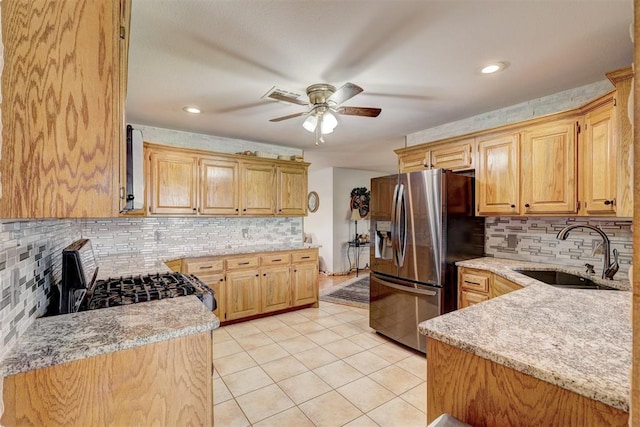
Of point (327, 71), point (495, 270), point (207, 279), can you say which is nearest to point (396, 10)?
point (327, 71)

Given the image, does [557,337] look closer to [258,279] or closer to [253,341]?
[253,341]

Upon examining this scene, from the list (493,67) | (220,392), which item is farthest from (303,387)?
(493,67)

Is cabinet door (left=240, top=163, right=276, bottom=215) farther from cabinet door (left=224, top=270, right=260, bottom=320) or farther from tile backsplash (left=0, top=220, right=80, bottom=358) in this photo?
tile backsplash (left=0, top=220, right=80, bottom=358)

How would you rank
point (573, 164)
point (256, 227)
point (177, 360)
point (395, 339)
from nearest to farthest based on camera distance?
point (177, 360), point (573, 164), point (395, 339), point (256, 227)

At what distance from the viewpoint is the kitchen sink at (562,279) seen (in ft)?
7.28

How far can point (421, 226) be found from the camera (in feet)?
9.29

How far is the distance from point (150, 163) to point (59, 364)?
8.95 feet

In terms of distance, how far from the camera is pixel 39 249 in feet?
4.25

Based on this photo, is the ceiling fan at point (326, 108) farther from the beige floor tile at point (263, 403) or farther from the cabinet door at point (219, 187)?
the beige floor tile at point (263, 403)

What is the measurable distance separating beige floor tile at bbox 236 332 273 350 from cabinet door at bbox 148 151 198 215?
159 cm

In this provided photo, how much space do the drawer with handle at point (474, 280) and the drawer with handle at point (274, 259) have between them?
2192 millimetres

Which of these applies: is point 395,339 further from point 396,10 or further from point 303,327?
point 396,10

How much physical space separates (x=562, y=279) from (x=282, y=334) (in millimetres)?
2747

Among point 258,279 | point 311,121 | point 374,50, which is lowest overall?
point 258,279
